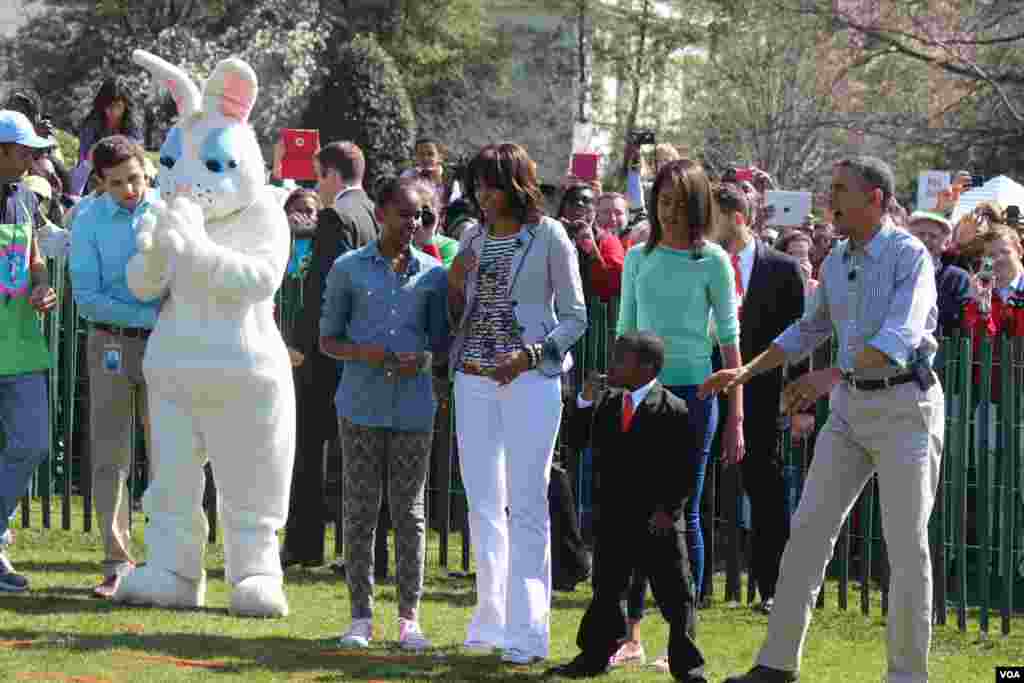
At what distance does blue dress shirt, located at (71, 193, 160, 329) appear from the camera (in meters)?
9.64

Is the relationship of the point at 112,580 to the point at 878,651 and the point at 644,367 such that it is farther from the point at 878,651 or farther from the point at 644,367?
the point at 878,651

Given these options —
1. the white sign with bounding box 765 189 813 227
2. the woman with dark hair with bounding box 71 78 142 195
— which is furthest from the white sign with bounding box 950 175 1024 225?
the woman with dark hair with bounding box 71 78 142 195

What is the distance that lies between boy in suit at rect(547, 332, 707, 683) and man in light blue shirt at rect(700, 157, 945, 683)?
0.27 m

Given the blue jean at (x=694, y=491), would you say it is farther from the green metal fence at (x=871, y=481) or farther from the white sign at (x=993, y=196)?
the white sign at (x=993, y=196)

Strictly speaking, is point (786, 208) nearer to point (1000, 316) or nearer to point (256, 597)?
point (1000, 316)

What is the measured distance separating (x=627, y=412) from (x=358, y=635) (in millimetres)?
1673

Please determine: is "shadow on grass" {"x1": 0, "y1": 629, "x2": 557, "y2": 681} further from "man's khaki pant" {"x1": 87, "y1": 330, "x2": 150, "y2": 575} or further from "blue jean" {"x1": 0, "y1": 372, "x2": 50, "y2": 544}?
"blue jean" {"x1": 0, "y1": 372, "x2": 50, "y2": 544}

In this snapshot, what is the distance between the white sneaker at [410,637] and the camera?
8.92 meters

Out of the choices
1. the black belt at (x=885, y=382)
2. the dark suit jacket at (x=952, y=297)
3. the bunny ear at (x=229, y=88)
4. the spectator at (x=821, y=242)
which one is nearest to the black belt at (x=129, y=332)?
the bunny ear at (x=229, y=88)

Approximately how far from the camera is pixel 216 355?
353 inches

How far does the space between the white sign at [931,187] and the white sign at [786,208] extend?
49.8 inches

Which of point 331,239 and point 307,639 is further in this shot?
point 331,239

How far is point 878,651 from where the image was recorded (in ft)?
33.2

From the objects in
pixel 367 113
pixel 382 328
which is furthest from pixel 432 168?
pixel 367 113
